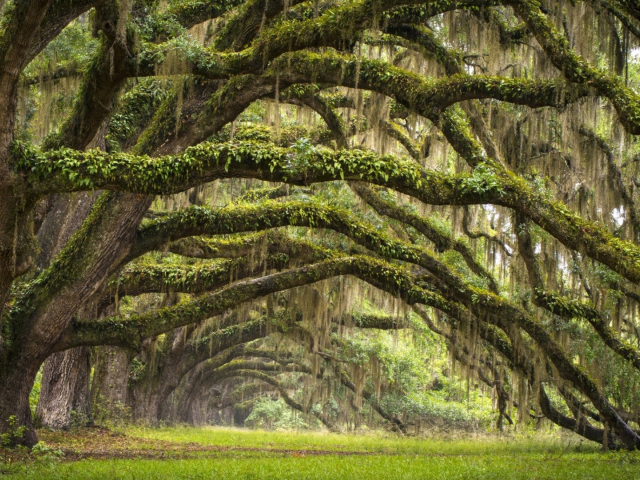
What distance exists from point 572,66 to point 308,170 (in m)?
3.20

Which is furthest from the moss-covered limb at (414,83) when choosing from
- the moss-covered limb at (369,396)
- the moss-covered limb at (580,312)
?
the moss-covered limb at (369,396)

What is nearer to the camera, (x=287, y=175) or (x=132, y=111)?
(x=287, y=175)

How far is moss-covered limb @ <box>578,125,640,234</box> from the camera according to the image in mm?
11516

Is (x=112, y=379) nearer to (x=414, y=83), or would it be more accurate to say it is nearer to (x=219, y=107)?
(x=219, y=107)

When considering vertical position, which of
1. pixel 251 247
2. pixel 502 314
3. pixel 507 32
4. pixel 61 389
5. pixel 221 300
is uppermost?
pixel 507 32

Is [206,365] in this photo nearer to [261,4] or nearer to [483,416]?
[483,416]

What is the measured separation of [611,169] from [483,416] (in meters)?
16.9

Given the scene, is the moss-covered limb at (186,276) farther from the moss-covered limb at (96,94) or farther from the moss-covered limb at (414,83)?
the moss-covered limb at (414,83)

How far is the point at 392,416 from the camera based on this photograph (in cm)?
2550

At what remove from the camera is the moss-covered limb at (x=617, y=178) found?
11516mm

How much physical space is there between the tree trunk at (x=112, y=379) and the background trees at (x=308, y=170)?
7.72 ft

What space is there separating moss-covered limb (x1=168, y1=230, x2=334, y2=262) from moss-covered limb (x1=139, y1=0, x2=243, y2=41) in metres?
3.56

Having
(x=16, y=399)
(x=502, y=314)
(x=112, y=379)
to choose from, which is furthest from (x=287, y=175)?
(x=112, y=379)

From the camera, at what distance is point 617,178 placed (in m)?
12.0
